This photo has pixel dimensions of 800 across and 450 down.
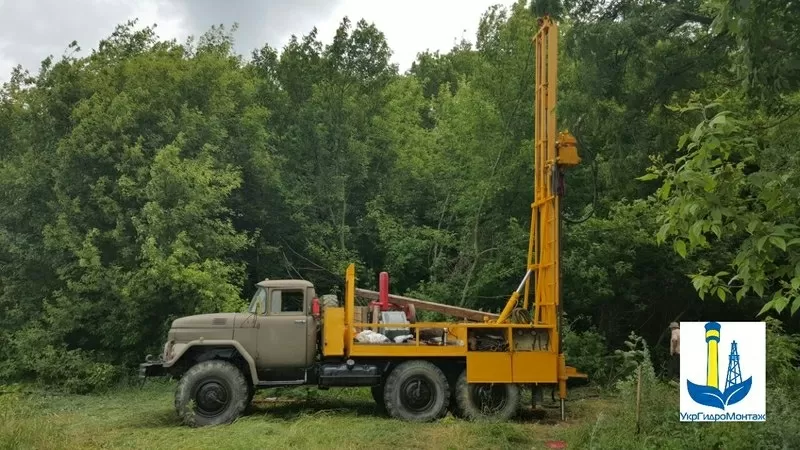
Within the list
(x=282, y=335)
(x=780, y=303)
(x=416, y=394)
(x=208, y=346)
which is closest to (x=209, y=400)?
(x=208, y=346)

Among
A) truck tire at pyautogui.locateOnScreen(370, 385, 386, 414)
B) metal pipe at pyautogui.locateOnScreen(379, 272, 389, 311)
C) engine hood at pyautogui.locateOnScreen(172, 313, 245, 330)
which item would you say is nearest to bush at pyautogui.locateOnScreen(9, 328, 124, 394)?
engine hood at pyautogui.locateOnScreen(172, 313, 245, 330)

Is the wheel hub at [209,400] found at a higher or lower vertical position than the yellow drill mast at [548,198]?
lower

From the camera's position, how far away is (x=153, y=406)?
12.1 m

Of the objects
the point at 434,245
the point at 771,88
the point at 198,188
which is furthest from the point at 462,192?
the point at 771,88

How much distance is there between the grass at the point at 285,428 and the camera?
7.96 meters

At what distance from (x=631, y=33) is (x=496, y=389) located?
5408 millimetres

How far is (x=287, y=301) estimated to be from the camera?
10.5 meters

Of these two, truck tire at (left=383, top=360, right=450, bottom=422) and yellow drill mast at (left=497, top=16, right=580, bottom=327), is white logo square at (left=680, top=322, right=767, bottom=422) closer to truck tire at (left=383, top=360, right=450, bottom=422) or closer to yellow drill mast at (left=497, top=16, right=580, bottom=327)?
yellow drill mast at (left=497, top=16, right=580, bottom=327)

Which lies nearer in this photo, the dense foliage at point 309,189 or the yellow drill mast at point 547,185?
the yellow drill mast at point 547,185

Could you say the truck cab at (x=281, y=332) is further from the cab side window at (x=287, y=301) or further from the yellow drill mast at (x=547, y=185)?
the yellow drill mast at (x=547, y=185)

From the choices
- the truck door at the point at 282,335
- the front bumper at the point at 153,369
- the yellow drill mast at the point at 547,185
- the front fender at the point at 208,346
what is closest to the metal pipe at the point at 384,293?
the truck door at the point at 282,335

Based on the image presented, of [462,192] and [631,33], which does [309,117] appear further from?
[631,33]

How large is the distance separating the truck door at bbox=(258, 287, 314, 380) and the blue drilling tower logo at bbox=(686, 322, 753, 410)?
5.74 m

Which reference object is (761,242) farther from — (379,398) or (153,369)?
(153,369)
